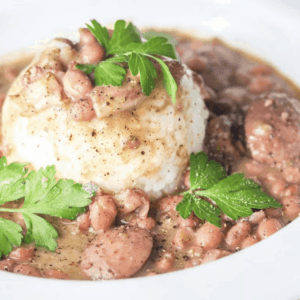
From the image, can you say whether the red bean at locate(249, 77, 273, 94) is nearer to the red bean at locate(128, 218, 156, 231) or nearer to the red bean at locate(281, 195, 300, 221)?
the red bean at locate(281, 195, 300, 221)

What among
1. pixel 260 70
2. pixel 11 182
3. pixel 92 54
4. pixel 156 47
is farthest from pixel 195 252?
pixel 260 70

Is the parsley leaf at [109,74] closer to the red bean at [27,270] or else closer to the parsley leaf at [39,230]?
the parsley leaf at [39,230]

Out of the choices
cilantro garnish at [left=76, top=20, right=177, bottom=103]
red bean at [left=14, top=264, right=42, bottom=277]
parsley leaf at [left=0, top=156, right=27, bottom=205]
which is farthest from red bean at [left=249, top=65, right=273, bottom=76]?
red bean at [left=14, top=264, right=42, bottom=277]

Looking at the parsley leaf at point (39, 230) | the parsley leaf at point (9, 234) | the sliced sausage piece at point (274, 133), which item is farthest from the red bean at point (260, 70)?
the parsley leaf at point (9, 234)

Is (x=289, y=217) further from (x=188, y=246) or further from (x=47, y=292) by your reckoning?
(x=47, y=292)

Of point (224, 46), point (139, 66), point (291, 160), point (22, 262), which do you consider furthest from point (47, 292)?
point (224, 46)
